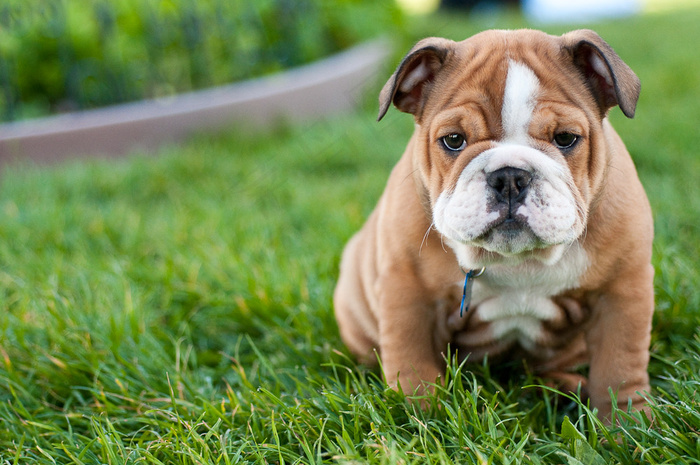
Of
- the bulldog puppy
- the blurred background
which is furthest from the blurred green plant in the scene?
the bulldog puppy

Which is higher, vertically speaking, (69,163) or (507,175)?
(507,175)

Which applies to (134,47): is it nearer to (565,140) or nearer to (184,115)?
(184,115)

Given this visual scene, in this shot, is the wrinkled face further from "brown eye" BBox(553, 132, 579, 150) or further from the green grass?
the green grass

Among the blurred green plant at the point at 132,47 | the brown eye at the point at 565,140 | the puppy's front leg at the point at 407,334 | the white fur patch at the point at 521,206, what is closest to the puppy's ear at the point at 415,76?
the white fur patch at the point at 521,206

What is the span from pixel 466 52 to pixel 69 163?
4.89m

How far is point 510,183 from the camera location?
2.21 meters

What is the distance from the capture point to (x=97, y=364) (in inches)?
124

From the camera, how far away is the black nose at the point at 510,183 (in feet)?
7.23

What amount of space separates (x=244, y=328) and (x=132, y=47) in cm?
454

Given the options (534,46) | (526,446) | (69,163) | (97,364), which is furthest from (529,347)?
(69,163)

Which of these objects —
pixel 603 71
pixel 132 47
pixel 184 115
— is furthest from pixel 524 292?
pixel 132 47

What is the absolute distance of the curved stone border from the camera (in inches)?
253

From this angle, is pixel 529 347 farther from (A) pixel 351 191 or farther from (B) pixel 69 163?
(B) pixel 69 163

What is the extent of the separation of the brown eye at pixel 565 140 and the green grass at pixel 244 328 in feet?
2.96
